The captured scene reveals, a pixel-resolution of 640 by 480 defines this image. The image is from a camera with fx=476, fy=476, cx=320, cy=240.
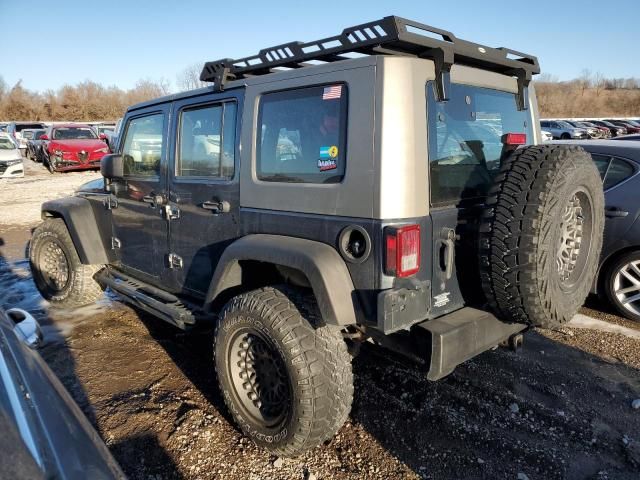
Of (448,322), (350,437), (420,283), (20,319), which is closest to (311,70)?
(420,283)

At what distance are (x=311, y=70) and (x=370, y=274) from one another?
1123 mm

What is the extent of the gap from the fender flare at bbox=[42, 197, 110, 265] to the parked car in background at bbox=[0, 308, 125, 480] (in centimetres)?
279

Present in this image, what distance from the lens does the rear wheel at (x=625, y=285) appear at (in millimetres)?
4328

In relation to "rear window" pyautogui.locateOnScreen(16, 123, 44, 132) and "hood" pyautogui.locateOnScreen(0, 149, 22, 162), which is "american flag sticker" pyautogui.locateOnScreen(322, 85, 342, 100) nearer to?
"hood" pyautogui.locateOnScreen(0, 149, 22, 162)

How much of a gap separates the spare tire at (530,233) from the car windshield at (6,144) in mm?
18719

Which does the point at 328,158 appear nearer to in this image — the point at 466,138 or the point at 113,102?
the point at 466,138

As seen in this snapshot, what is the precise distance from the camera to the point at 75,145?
17.9 metres

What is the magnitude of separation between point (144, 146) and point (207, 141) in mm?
928

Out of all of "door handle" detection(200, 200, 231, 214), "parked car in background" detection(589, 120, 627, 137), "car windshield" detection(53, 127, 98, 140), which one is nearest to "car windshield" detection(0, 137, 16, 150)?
"car windshield" detection(53, 127, 98, 140)

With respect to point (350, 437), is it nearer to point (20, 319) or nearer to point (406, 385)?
point (406, 385)

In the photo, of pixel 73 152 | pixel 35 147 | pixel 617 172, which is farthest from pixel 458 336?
pixel 35 147

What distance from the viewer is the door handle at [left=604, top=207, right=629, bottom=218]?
433cm

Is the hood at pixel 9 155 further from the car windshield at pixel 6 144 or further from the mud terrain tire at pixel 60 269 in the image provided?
the mud terrain tire at pixel 60 269

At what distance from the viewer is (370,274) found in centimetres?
230
